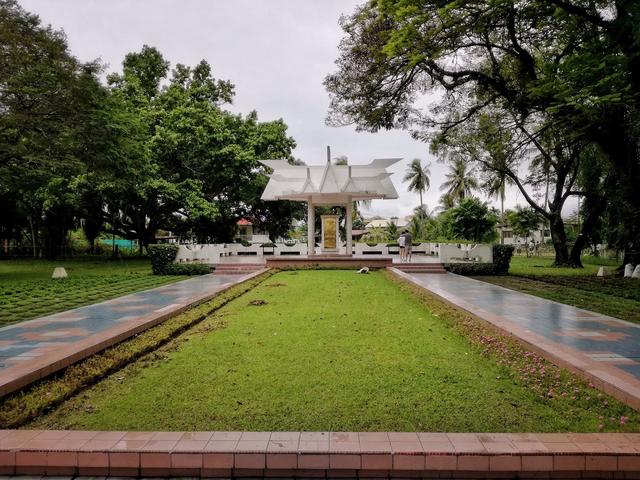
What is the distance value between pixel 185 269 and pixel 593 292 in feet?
45.9

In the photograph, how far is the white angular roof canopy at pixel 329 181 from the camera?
72.7 feet

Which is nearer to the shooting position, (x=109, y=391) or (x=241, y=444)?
(x=241, y=444)

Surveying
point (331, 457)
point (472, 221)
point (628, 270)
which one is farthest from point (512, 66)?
point (472, 221)

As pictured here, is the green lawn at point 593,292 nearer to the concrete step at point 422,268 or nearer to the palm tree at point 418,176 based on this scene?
the concrete step at point 422,268

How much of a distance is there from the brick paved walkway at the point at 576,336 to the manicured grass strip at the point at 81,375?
476cm

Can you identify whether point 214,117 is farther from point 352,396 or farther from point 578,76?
point 352,396

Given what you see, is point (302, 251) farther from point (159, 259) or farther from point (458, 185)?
point (458, 185)

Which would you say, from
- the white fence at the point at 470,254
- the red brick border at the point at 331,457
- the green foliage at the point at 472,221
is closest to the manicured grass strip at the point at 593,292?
the white fence at the point at 470,254

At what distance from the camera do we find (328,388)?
412cm

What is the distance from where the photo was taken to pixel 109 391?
13.8ft

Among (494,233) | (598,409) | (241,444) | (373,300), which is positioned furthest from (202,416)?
(494,233)

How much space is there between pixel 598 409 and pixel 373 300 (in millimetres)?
6220

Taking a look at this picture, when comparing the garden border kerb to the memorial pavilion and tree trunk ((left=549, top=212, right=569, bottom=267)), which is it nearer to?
the memorial pavilion

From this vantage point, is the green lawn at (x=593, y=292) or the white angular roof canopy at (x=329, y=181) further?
the white angular roof canopy at (x=329, y=181)
